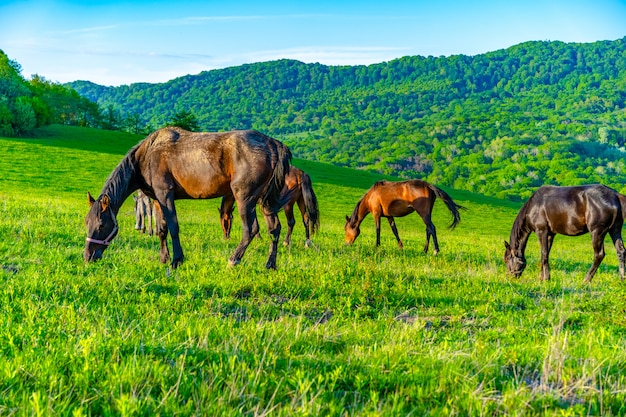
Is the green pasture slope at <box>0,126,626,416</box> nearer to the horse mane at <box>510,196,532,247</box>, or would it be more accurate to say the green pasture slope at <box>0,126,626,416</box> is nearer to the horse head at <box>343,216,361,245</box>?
the horse mane at <box>510,196,532,247</box>

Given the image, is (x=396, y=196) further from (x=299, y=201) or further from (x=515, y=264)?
(x=515, y=264)

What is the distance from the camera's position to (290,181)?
1548 cm

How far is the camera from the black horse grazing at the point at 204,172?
8.69m

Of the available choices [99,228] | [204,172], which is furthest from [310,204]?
[99,228]

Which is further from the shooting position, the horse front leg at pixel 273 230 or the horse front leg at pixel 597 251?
the horse front leg at pixel 597 251

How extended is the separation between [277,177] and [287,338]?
4.73 m

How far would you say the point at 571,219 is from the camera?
36.2ft

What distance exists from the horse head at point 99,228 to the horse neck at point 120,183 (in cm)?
27

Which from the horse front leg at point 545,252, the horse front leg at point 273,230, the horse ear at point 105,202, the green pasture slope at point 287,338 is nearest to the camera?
the green pasture slope at point 287,338

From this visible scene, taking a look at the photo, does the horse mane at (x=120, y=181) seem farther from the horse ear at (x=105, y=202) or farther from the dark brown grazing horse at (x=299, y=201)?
the dark brown grazing horse at (x=299, y=201)

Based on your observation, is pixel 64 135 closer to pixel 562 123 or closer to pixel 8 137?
pixel 8 137

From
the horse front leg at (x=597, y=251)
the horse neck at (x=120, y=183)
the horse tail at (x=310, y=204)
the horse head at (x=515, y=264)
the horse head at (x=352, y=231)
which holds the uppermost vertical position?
the horse neck at (x=120, y=183)

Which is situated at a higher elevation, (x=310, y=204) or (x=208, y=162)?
(x=208, y=162)

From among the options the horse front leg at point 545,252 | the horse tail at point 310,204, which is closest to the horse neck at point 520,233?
the horse front leg at point 545,252
